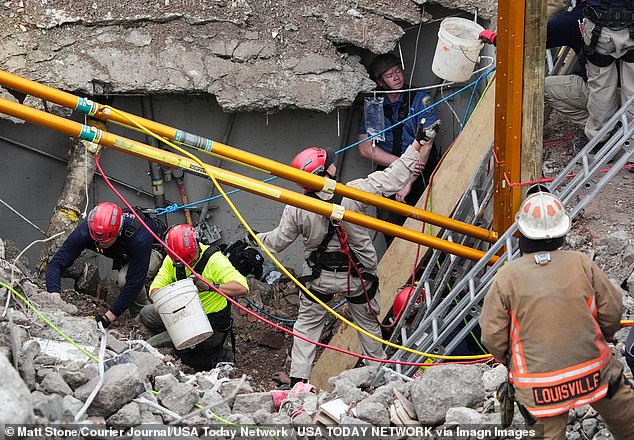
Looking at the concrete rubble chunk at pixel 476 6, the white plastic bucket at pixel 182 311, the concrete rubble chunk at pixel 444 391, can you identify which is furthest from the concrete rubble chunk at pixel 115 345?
the concrete rubble chunk at pixel 476 6

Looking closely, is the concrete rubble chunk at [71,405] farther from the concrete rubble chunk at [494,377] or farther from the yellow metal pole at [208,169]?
the concrete rubble chunk at [494,377]

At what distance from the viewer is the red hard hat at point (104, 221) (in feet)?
28.3

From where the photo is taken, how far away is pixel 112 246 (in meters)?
9.14

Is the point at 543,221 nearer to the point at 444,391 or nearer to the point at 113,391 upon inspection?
the point at 444,391

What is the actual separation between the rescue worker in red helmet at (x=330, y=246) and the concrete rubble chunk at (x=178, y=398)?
1.99 metres

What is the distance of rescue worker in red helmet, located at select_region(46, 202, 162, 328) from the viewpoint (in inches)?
342

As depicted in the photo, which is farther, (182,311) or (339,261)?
(339,261)

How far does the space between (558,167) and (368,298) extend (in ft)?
6.86

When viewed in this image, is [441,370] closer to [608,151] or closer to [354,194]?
[354,194]

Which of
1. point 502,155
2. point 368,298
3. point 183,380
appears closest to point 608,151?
point 502,155

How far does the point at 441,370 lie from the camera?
6215 millimetres

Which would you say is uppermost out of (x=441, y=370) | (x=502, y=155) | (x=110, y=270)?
(x=502, y=155)

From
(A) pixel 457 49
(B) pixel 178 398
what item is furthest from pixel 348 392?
(A) pixel 457 49

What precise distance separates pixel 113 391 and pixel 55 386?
313 millimetres
